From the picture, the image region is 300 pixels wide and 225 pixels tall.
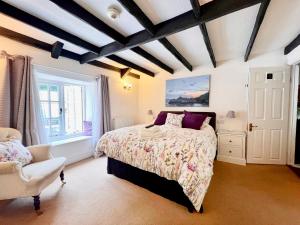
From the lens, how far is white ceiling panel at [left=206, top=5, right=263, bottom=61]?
201 cm

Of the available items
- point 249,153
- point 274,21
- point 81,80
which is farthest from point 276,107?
→ point 81,80

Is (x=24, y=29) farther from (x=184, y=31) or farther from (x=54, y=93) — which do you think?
(x=184, y=31)

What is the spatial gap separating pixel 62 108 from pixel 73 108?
0.31 metres

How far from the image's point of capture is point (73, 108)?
3.87 metres

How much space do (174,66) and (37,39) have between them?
3.03m

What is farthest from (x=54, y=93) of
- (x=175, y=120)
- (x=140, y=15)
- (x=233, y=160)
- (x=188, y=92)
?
(x=233, y=160)

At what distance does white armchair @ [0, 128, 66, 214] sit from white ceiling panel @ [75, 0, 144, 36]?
1.89 meters

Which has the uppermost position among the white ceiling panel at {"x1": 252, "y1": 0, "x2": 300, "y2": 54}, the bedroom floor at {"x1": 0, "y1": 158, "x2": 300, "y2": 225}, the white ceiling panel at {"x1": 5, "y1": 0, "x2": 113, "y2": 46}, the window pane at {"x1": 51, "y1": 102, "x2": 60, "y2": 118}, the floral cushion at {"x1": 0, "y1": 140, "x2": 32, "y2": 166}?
the white ceiling panel at {"x1": 252, "y1": 0, "x2": 300, "y2": 54}

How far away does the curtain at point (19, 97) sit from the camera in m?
2.32

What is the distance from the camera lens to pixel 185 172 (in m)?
1.81

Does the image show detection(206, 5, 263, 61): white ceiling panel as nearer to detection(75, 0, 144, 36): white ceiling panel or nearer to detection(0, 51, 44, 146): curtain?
detection(75, 0, 144, 36): white ceiling panel

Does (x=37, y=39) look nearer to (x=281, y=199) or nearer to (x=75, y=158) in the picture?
(x=75, y=158)

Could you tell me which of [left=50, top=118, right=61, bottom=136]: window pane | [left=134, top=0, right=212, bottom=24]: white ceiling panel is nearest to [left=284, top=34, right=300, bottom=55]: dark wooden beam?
[left=134, top=0, right=212, bottom=24]: white ceiling panel

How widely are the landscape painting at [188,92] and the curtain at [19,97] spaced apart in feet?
10.5
